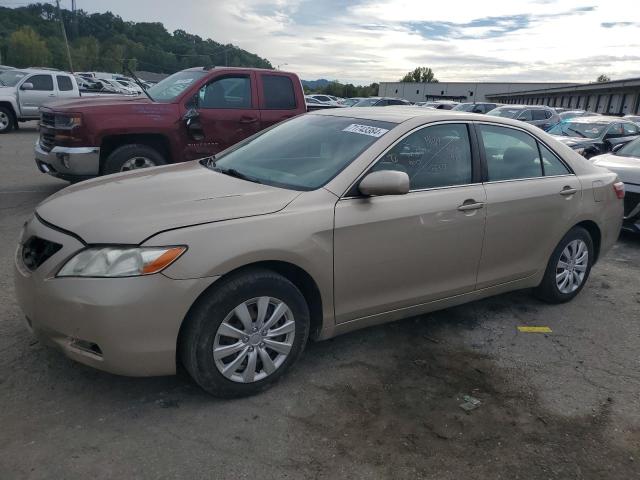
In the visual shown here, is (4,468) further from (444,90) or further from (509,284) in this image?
(444,90)

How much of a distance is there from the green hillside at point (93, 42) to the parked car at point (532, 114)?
206 ft

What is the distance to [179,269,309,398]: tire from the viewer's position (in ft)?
9.08

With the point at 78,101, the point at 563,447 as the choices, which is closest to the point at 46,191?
the point at 78,101

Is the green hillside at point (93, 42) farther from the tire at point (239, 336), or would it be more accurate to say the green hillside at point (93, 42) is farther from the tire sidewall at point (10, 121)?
the tire at point (239, 336)

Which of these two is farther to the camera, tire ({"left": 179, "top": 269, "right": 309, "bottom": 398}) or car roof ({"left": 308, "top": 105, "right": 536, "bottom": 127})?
car roof ({"left": 308, "top": 105, "right": 536, "bottom": 127})

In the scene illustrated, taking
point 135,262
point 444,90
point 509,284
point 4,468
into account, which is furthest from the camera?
point 444,90

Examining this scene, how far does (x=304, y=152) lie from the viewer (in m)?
3.71

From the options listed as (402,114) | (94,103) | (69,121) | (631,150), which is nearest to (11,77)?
(94,103)

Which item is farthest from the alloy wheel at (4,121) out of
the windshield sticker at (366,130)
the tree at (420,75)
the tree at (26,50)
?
the tree at (420,75)

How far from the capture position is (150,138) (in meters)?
7.26

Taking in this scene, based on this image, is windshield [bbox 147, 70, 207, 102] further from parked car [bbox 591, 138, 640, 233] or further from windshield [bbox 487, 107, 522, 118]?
A: windshield [bbox 487, 107, 522, 118]

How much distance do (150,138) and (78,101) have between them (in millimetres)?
1127

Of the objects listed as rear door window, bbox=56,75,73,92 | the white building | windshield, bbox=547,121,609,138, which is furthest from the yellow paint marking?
the white building

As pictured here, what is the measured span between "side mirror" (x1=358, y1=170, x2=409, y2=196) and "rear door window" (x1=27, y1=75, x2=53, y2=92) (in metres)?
16.4
